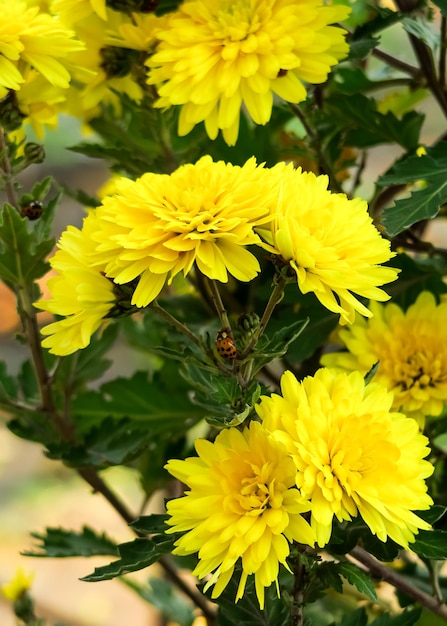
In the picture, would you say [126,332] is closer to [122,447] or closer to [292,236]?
[122,447]

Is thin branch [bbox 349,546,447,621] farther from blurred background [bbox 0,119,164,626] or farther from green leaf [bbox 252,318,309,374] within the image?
blurred background [bbox 0,119,164,626]

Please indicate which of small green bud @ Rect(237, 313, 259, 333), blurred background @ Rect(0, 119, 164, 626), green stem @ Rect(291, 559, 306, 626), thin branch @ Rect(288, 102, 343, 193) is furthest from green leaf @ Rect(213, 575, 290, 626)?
blurred background @ Rect(0, 119, 164, 626)

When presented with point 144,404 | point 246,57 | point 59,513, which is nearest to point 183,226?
point 246,57

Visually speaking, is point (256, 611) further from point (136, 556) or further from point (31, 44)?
point (31, 44)

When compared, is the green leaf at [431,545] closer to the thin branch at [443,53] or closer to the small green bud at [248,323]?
the small green bud at [248,323]

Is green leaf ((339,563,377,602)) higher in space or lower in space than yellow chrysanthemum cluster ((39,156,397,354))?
lower

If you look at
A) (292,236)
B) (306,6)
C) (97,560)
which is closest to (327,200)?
(292,236)
